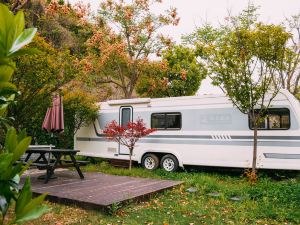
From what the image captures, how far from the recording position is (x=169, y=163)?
36.5 ft

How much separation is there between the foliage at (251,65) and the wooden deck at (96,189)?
10.2ft

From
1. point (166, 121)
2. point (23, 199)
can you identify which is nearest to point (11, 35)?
point (23, 199)

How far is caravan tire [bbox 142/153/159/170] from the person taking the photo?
1133 cm

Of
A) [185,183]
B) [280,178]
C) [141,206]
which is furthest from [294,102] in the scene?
[141,206]

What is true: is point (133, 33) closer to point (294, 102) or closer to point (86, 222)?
point (294, 102)

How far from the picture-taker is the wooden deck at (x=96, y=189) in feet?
19.4

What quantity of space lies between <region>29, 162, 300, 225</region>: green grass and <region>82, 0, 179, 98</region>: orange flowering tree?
959cm

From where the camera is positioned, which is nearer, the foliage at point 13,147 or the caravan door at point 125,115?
the foliage at point 13,147

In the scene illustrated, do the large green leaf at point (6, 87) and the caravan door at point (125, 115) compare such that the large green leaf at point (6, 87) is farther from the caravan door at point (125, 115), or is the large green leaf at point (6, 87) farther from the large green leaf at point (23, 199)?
the caravan door at point (125, 115)

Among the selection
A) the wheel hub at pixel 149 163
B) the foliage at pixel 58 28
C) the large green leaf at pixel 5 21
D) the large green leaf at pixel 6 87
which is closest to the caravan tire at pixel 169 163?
the wheel hub at pixel 149 163

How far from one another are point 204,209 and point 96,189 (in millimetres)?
2401

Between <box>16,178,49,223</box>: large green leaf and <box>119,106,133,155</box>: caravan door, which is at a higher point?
<box>119,106,133,155</box>: caravan door

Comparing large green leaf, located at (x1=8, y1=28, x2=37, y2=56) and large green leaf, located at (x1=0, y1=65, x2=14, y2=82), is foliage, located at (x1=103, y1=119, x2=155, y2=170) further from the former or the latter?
large green leaf, located at (x1=8, y1=28, x2=37, y2=56)

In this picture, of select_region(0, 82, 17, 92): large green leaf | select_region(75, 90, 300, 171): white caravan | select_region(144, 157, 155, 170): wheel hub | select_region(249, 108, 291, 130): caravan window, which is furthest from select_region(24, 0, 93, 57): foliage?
select_region(0, 82, 17, 92): large green leaf
